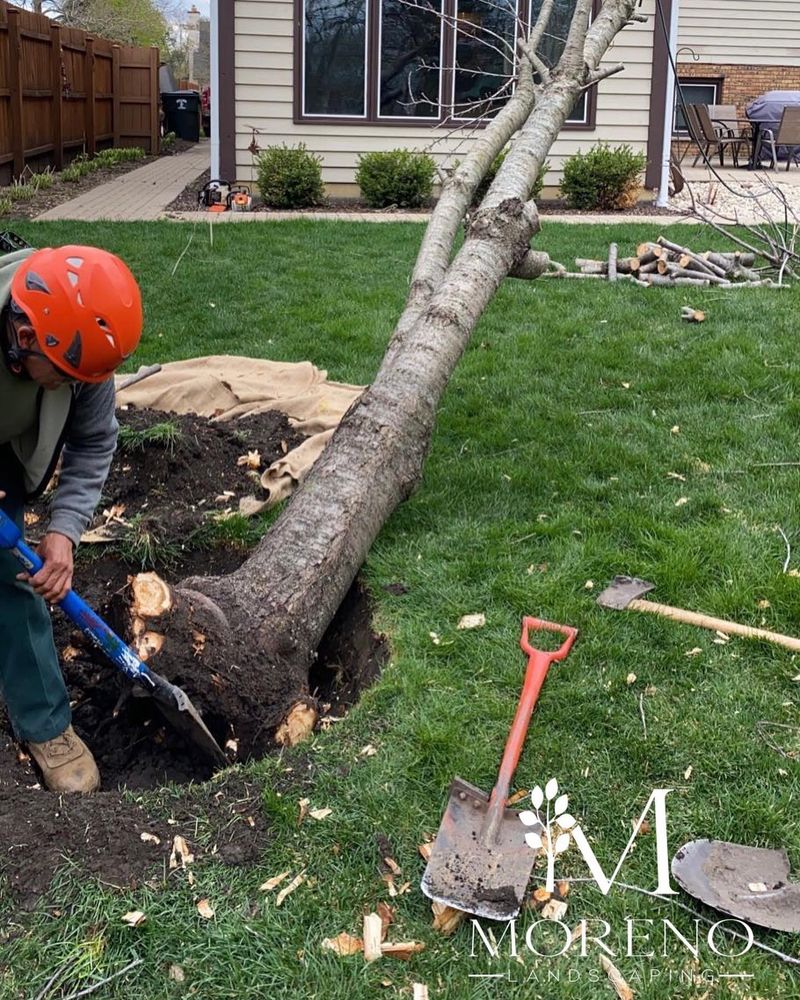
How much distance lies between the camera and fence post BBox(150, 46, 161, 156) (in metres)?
22.8

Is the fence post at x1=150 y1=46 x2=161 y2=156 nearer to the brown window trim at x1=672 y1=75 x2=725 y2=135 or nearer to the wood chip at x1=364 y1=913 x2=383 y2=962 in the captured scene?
the brown window trim at x1=672 y1=75 x2=725 y2=135

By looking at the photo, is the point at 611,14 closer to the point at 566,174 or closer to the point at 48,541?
the point at 48,541

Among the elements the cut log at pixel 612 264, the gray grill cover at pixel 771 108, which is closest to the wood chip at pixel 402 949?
the cut log at pixel 612 264

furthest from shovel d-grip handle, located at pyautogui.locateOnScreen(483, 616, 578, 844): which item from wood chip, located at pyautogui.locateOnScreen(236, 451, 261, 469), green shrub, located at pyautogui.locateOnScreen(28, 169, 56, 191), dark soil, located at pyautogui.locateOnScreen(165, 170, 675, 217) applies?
green shrub, located at pyautogui.locateOnScreen(28, 169, 56, 191)

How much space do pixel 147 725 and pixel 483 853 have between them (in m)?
1.34

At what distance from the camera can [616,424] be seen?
5.47 metres

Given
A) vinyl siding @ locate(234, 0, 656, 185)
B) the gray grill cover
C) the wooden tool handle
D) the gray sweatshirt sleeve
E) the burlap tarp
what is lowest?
the wooden tool handle

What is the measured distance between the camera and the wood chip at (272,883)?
8.39ft

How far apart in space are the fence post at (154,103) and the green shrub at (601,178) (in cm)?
1277

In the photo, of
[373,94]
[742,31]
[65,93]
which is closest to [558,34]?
[373,94]

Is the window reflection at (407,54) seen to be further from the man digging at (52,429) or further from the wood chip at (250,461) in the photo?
the man digging at (52,429)

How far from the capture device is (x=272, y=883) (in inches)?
101

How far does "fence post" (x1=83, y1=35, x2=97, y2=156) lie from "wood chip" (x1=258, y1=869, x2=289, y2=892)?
62.0 feet

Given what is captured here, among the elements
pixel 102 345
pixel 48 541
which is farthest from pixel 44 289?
pixel 48 541
